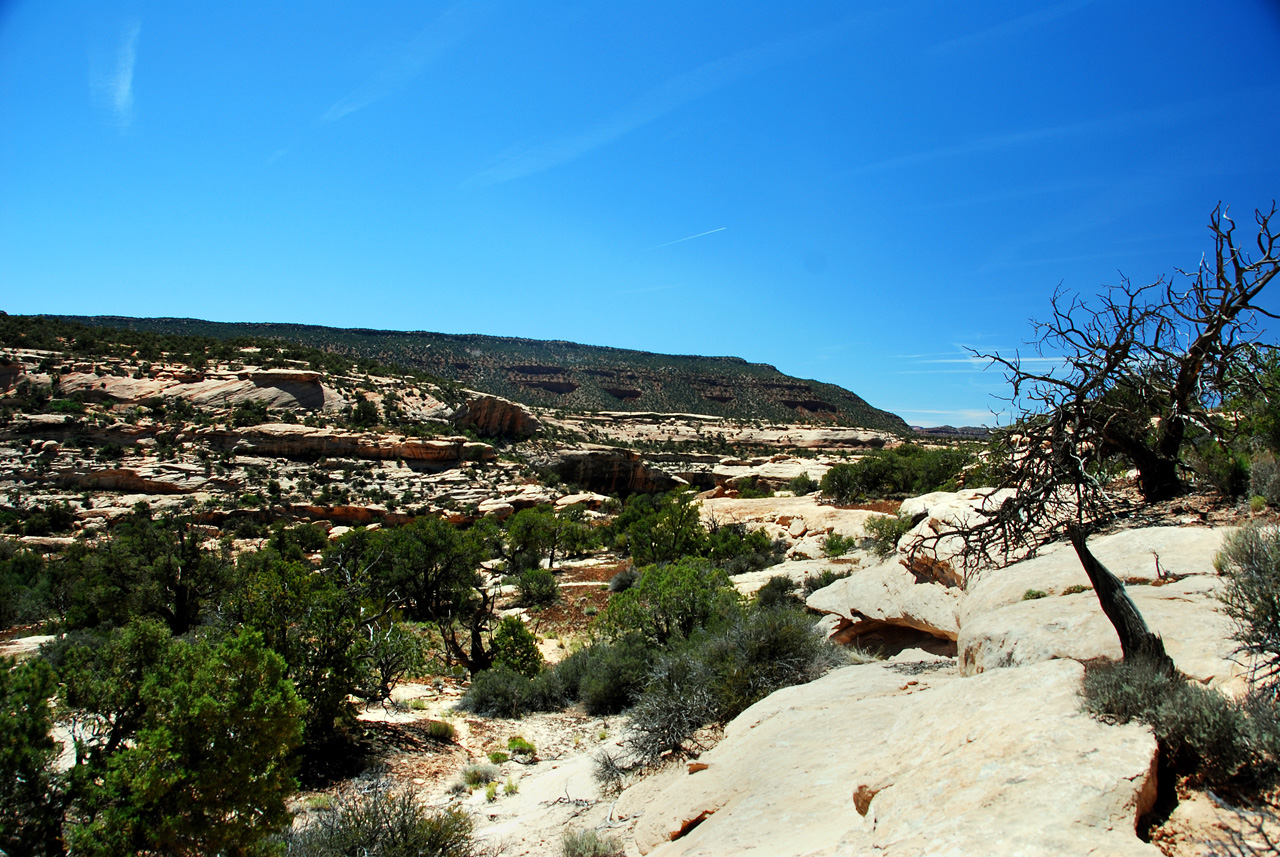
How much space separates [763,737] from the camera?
19.1ft

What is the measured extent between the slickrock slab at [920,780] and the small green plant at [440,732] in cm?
374

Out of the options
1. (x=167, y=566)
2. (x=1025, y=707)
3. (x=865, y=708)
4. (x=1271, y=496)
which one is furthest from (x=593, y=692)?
(x=167, y=566)

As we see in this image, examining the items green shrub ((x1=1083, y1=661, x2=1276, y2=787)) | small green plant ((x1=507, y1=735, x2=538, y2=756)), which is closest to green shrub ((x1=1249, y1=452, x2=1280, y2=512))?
green shrub ((x1=1083, y1=661, x2=1276, y2=787))

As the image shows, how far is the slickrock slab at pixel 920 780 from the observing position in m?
2.88

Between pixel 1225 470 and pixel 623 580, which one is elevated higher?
pixel 1225 470

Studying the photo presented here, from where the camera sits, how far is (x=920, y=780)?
3656mm

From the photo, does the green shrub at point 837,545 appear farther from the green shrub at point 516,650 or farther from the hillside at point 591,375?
the hillside at point 591,375

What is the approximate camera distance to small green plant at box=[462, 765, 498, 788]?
723cm

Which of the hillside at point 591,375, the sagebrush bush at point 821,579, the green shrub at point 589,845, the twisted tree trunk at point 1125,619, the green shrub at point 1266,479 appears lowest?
the green shrub at point 589,845

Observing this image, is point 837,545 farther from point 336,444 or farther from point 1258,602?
point 336,444

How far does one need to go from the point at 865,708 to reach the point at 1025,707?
2138 millimetres

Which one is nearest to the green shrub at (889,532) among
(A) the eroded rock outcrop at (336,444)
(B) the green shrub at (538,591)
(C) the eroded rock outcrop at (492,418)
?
(B) the green shrub at (538,591)

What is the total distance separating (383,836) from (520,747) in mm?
3824

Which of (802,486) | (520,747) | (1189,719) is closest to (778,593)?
(520,747)
